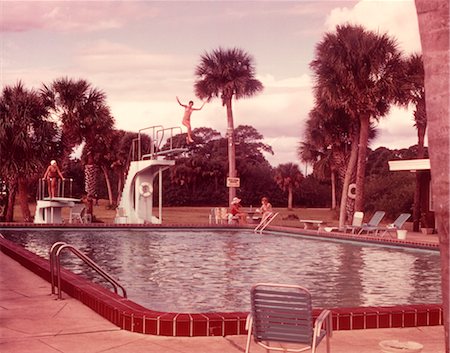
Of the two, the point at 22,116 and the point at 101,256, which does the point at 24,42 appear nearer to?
the point at 22,116

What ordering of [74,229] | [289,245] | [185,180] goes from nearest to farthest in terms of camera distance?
[289,245], [74,229], [185,180]

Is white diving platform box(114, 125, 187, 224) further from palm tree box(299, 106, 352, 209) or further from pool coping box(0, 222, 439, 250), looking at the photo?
palm tree box(299, 106, 352, 209)

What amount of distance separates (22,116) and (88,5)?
16.7 feet

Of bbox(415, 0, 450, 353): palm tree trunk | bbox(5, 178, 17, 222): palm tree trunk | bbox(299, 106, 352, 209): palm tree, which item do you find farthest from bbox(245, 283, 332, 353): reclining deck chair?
bbox(5, 178, 17, 222): palm tree trunk

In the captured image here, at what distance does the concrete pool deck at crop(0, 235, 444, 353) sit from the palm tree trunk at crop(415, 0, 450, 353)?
2.70 m

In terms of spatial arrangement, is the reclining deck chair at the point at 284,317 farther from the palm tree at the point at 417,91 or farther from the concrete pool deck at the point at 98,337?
the palm tree at the point at 417,91

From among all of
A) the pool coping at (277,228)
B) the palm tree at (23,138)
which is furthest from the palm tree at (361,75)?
the palm tree at (23,138)

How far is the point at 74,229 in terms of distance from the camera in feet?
79.5

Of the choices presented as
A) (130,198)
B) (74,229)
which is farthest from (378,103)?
(74,229)

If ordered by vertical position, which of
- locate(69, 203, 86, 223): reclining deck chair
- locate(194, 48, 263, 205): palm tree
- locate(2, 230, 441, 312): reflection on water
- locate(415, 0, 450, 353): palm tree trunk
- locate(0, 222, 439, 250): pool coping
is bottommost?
locate(2, 230, 441, 312): reflection on water

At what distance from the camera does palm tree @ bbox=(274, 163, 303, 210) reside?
2233 inches

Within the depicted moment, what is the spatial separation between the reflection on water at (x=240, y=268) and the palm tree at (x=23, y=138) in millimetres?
7526

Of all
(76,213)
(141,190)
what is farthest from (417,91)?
(76,213)

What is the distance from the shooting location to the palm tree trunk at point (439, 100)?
362cm
